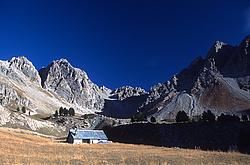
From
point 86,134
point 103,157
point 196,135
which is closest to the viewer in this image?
point 103,157

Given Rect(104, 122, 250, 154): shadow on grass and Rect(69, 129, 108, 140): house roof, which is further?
Rect(69, 129, 108, 140): house roof

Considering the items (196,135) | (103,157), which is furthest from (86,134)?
(103,157)

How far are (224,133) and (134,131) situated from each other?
4266 cm

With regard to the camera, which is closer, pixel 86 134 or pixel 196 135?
pixel 196 135

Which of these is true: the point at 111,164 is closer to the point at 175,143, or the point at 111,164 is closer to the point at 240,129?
the point at 240,129

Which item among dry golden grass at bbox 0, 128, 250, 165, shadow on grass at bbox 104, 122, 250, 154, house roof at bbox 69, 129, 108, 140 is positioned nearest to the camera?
dry golden grass at bbox 0, 128, 250, 165

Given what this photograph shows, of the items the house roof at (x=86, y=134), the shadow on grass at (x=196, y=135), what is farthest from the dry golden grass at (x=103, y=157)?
the house roof at (x=86, y=134)

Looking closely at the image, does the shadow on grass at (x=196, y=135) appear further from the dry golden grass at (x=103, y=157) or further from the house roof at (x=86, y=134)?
the dry golden grass at (x=103, y=157)

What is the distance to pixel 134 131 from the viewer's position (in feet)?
456

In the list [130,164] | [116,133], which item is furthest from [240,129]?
A: [130,164]

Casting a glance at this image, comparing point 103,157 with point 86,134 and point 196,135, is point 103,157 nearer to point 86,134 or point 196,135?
point 196,135

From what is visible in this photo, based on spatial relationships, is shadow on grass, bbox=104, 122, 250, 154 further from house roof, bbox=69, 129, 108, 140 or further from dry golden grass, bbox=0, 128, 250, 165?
dry golden grass, bbox=0, 128, 250, 165

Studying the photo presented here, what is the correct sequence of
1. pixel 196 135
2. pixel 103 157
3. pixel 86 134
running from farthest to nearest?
pixel 86 134 < pixel 196 135 < pixel 103 157

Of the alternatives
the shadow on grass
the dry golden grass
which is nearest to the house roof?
the shadow on grass
